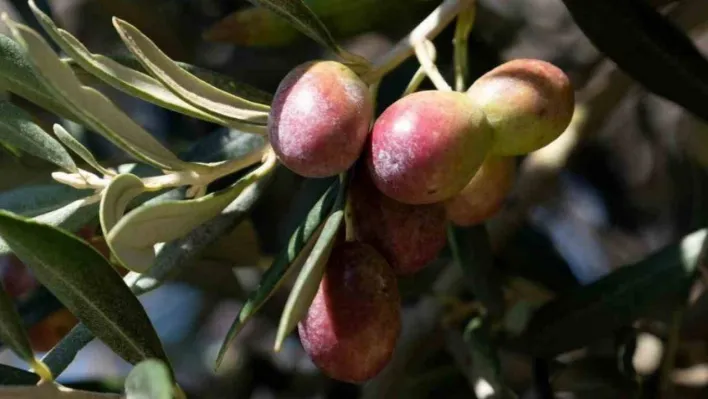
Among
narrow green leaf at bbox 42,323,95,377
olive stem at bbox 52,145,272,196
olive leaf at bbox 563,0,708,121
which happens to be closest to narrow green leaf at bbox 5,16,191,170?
olive stem at bbox 52,145,272,196

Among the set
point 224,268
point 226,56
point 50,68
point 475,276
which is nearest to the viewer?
point 50,68

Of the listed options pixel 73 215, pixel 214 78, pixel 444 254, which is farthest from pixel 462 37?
pixel 444 254

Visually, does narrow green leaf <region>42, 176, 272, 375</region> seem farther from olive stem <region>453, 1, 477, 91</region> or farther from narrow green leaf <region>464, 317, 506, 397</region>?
narrow green leaf <region>464, 317, 506, 397</region>

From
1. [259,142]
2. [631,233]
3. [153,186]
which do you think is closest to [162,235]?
[153,186]

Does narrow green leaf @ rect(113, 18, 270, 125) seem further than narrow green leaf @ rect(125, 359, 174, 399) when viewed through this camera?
Yes

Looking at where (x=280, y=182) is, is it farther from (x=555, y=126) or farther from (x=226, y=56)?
(x=555, y=126)

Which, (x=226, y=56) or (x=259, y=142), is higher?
(x=259, y=142)

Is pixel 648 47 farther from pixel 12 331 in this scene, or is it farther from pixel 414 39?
pixel 12 331
